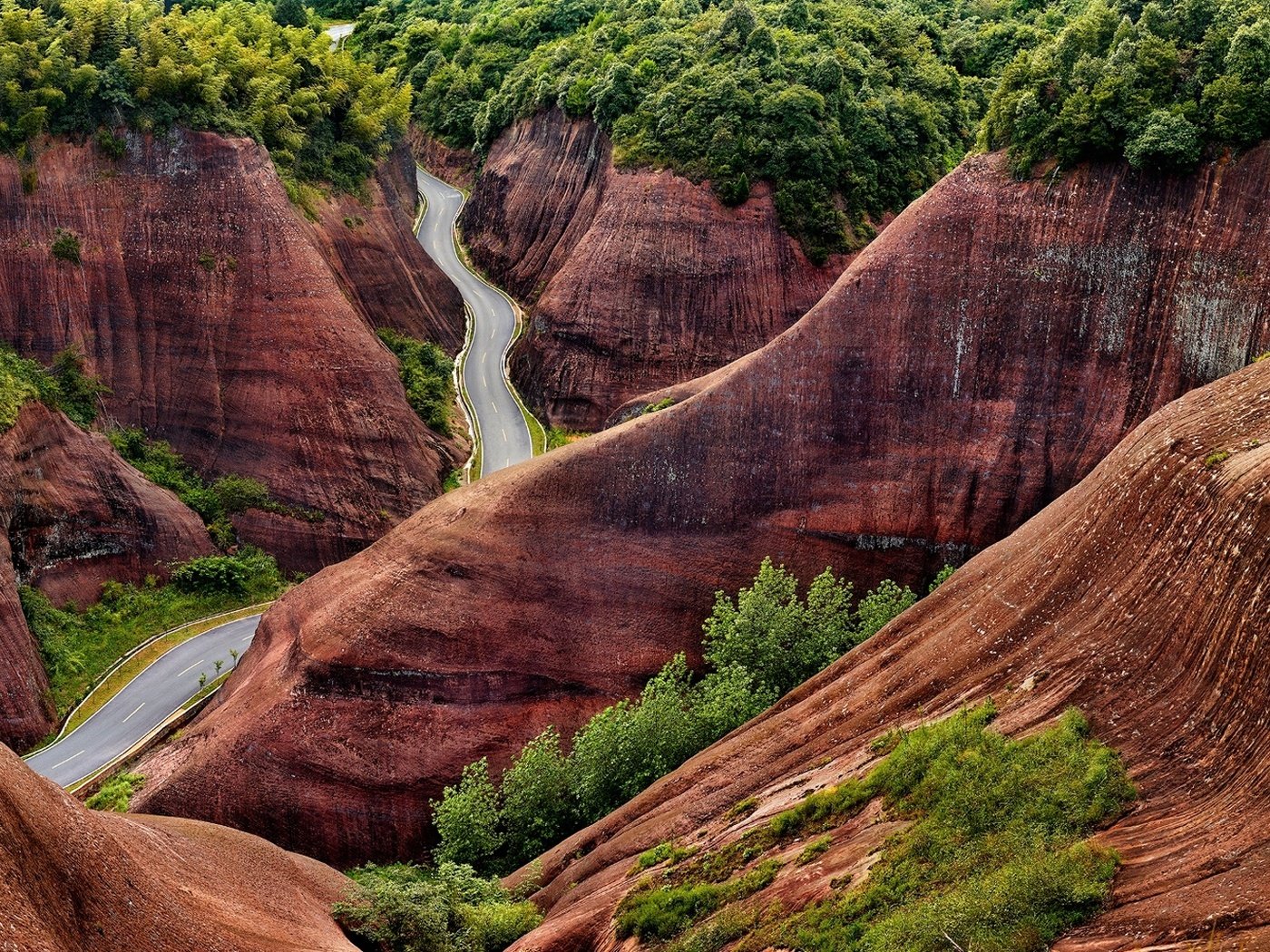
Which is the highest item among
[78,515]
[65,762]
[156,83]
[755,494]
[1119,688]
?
[156,83]

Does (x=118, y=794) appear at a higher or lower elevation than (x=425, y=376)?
lower

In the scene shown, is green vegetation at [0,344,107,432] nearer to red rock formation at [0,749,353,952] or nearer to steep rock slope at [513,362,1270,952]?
red rock formation at [0,749,353,952]

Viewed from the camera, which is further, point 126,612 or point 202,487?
point 202,487

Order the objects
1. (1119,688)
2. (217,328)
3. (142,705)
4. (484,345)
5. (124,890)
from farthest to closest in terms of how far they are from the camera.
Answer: (484,345) → (217,328) → (142,705) → (124,890) → (1119,688)

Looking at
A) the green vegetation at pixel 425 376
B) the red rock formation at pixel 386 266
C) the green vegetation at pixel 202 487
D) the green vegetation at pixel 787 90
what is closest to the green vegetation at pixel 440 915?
the green vegetation at pixel 202 487

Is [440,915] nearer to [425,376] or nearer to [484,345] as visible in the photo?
A: [425,376]

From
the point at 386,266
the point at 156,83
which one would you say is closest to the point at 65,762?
the point at 156,83
